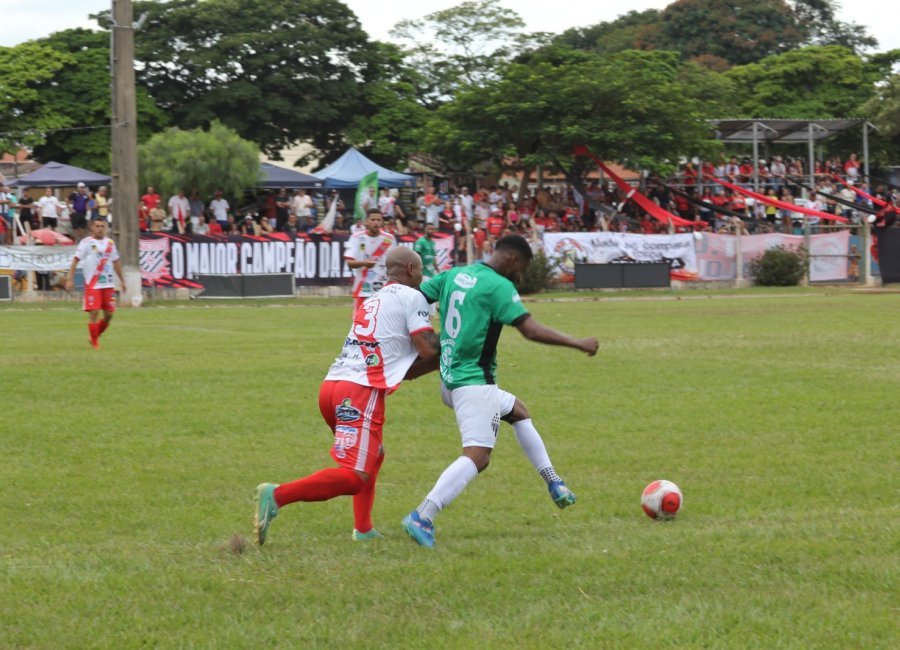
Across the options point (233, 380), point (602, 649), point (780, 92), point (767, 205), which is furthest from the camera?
point (780, 92)

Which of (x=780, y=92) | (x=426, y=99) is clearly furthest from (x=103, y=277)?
(x=780, y=92)

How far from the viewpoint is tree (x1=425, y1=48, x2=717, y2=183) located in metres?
44.1

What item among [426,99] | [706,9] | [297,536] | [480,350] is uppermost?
[706,9]

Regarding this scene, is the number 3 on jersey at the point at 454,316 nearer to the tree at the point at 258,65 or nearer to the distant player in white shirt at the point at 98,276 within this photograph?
the distant player in white shirt at the point at 98,276

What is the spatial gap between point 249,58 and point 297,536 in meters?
51.1

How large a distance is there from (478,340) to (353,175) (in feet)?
114

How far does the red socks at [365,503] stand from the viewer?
7027mm

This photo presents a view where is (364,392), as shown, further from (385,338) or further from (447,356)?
(447,356)

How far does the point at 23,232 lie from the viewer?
34156 mm

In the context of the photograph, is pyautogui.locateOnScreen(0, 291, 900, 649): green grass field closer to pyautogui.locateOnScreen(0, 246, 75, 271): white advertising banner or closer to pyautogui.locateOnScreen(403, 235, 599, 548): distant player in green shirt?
pyautogui.locateOnScreen(403, 235, 599, 548): distant player in green shirt

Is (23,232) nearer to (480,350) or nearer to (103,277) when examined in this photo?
(103,277)

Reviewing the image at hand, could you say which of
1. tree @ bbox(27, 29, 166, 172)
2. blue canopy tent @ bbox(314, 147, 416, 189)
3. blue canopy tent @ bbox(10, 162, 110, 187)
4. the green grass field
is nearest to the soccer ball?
the green grass field

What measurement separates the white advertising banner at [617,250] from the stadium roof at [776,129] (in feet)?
29.8

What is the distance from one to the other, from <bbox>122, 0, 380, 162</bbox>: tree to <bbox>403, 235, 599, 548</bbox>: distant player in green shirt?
49.0 m
